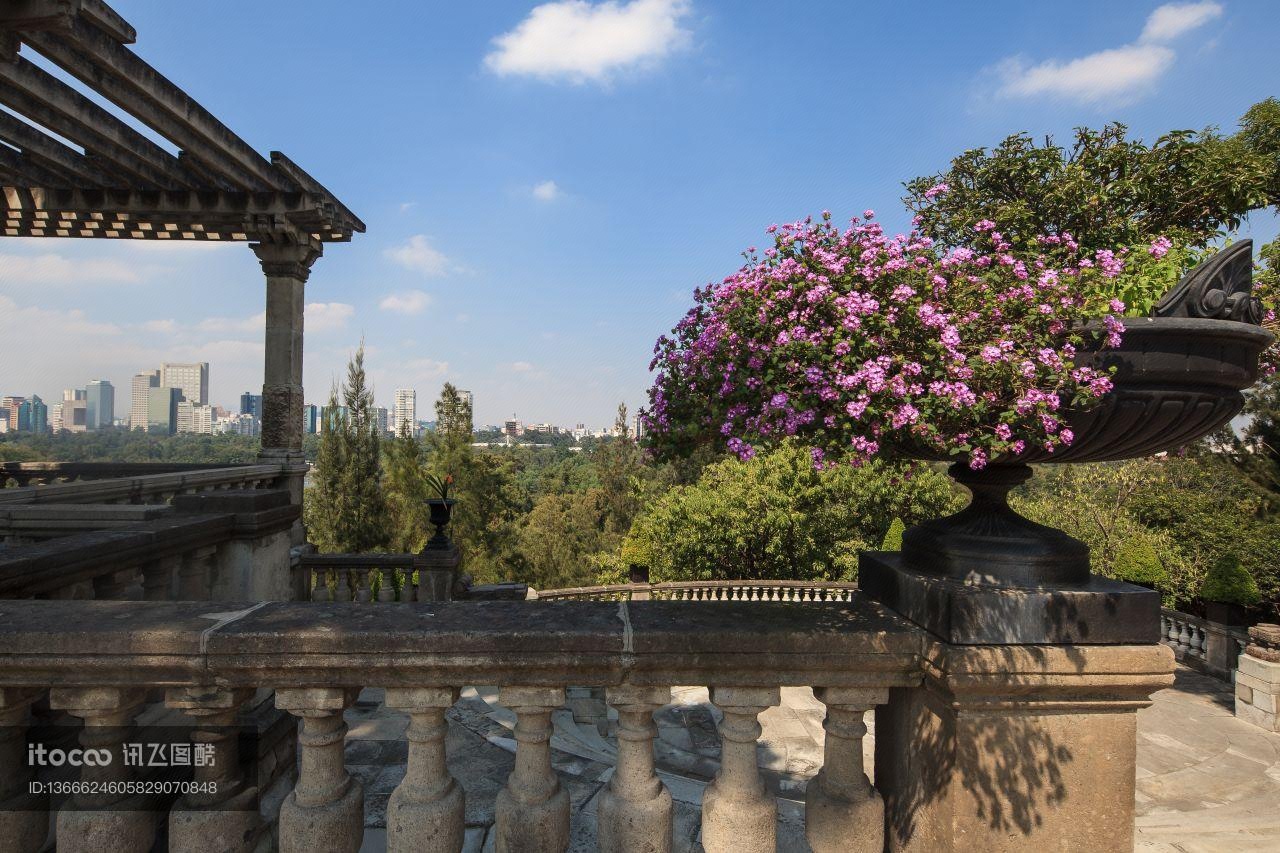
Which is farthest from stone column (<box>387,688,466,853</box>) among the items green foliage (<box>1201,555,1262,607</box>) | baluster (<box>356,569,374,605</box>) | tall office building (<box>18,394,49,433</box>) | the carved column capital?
tall office building (<box>18,394,49,433</box>)

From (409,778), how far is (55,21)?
5.58 metres

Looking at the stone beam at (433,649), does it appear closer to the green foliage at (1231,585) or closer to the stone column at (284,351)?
the stone column at (284,351)

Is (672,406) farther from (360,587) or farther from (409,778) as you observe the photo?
(360,587)

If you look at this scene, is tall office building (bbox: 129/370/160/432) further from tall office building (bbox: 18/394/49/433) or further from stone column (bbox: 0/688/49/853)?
stone column (bbox: 0/688/49/853)

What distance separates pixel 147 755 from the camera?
1.82 m

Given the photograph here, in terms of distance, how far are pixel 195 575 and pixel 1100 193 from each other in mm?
4911

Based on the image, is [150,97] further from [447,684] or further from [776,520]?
[776,520]

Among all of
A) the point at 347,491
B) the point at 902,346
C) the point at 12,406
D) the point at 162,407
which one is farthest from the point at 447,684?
the point at 162,407

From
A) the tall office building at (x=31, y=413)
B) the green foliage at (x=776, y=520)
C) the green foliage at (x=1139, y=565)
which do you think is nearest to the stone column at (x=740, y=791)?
the green foliage at (x=1139, y=565)

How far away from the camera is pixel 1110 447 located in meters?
2.01

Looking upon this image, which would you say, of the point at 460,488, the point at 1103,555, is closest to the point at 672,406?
the point at 1103,555

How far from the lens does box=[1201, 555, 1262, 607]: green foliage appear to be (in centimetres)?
958

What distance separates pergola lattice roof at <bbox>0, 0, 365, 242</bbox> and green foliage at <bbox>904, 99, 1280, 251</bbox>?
590 centimetres

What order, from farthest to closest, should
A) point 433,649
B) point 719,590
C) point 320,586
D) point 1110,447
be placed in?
point 719,590
point 320,586
point 1110,447
point 433,649
